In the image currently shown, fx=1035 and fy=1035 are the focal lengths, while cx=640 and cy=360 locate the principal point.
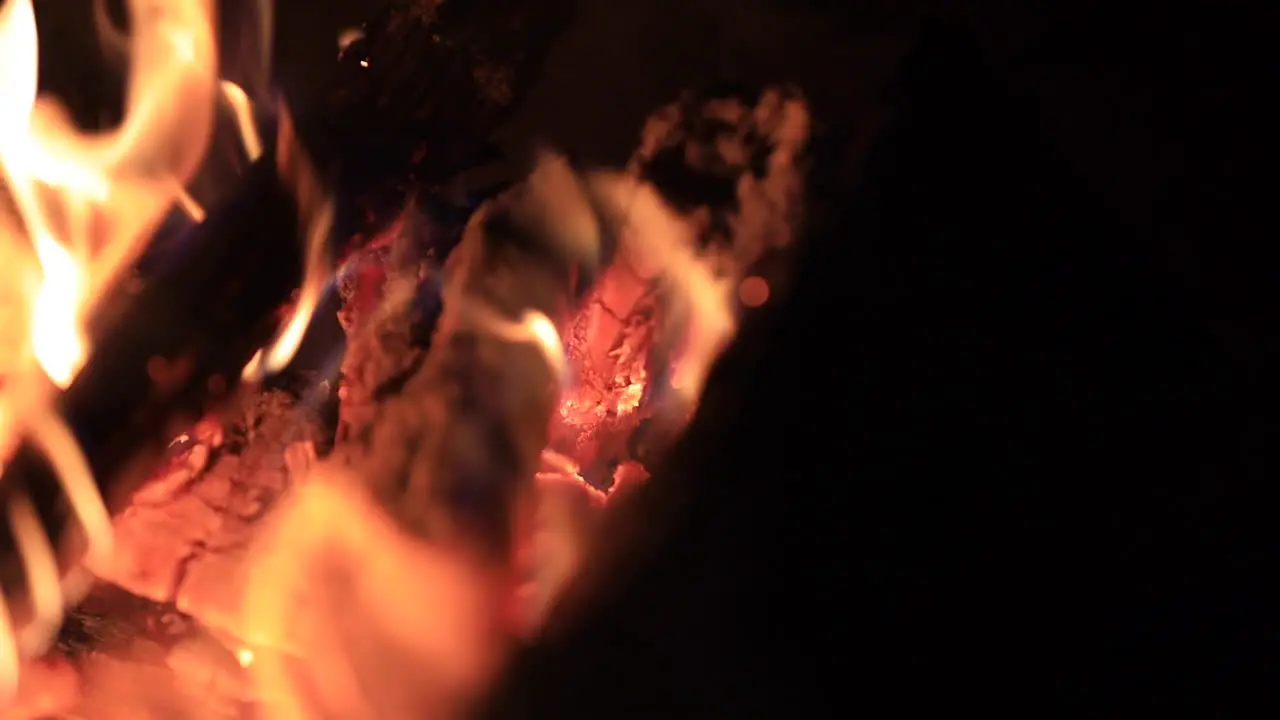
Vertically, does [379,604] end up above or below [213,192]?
below

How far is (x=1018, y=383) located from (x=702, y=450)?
0.30 m

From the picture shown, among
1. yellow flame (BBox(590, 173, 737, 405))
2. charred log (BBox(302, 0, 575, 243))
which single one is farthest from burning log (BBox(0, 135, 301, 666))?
yellow flame (BBox(590, 173, 737, 405))

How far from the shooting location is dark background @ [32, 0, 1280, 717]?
929 mm

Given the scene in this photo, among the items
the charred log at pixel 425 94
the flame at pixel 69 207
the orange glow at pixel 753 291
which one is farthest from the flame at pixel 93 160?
the orange glow at pixel 753 291

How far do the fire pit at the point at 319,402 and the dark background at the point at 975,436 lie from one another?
7 cm

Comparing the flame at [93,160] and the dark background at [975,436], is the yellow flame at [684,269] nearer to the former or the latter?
the dark background at [975,436]

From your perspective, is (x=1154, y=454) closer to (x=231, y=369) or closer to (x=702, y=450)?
(x=702, y=450)

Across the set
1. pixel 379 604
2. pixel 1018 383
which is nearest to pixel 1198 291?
pixel 1018 383

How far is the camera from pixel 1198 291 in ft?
3.10

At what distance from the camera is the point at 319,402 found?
106 centimetres

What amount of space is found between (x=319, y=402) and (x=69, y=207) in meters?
0.31

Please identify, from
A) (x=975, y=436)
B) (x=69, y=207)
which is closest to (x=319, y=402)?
(x=69, y=207)

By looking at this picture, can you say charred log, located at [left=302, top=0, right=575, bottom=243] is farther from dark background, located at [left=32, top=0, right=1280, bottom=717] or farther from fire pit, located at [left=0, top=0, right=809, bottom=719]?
dark background, located at [left=32, top=0, right=1280, bottom=717]

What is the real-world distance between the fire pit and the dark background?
0.07m
